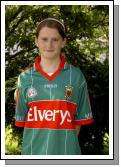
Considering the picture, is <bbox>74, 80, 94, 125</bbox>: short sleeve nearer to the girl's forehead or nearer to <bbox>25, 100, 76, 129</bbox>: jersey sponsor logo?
<bbox>25, 100, 76, 129</bbox>: jersey sponsor logo

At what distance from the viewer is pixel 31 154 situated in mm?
3150

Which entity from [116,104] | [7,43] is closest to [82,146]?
[116,104]

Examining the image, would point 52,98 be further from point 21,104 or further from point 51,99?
point 21,104

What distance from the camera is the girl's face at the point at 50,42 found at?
10.2ft

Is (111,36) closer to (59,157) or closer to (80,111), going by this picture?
(80,111)

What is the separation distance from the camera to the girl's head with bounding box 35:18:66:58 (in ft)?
10.2

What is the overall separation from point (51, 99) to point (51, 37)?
1.45 feet

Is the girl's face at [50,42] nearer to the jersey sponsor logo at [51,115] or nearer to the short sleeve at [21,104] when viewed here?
the short sleeve at [21,104]

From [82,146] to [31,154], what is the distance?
1.23 meters

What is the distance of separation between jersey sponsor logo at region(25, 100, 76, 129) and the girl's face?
342 millimetres

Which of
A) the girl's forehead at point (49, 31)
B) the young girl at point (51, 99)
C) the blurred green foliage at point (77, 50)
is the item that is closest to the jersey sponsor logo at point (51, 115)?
the young girl at point (51, 99)

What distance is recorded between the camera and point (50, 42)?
10.1 ft

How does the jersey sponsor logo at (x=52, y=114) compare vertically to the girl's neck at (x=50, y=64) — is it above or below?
below

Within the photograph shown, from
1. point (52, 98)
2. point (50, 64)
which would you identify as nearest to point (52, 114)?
point (52, 98)
